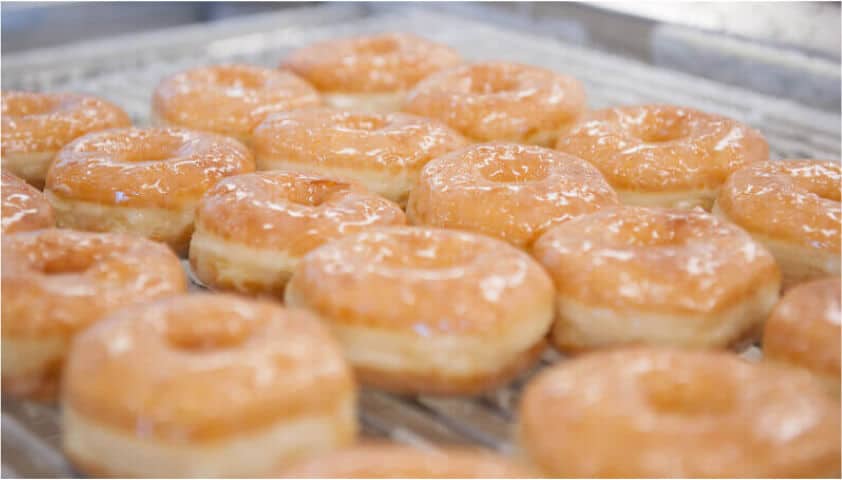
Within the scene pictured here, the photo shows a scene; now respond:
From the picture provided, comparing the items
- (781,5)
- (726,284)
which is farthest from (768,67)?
(726,284)

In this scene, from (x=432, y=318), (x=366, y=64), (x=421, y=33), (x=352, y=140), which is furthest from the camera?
(x=421, y=33)

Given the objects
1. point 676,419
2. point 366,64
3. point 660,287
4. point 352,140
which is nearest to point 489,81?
point 366,64

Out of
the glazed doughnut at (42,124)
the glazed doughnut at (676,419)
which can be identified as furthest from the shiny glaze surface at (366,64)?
the glazed doughnut at (676,419)

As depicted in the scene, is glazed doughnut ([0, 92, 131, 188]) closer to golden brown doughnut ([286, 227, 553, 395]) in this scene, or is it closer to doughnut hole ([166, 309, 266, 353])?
golden brown doughnut ([286, 227, 553, 395])

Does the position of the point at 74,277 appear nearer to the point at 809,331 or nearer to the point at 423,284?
the point at 423,284

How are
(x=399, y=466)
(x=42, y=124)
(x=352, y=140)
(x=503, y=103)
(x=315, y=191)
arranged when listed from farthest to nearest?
(x=503, y=103)
(x=42, y=124)
(x=352, y=140)
(x=315, y=191)
(x=399, y=466)

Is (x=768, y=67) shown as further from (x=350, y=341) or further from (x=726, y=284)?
(x=350, y=341)
